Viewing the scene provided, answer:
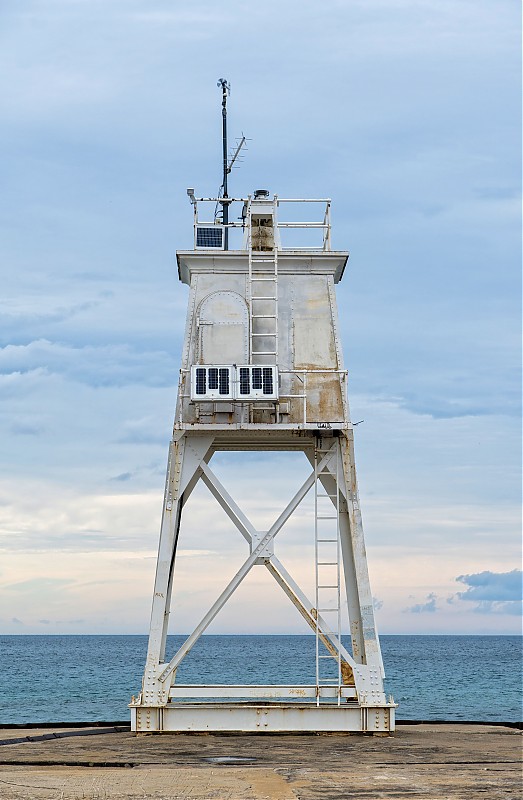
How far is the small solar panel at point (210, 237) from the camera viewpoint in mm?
23984

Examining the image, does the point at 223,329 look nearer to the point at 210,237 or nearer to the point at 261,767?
the point at 210,237

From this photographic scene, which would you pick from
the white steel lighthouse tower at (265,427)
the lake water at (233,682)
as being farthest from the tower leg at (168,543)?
the lake water at (233,682)

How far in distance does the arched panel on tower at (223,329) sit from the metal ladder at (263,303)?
0.20m

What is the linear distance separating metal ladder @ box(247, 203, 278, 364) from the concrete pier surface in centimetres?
787

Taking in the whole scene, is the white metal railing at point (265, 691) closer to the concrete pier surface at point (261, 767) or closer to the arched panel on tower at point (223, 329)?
the concrete pier surface at point (261, 767)

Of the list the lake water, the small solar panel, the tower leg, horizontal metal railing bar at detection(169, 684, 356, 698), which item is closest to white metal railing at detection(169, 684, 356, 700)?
horizontal metal railing bar at detection(169, 684, 356, 698)

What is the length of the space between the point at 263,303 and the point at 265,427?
2837 millimetres

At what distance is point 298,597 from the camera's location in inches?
895

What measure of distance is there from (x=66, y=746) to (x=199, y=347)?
8.37 meters

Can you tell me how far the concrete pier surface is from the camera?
46.6 ft

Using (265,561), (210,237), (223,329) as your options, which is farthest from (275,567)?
(210,237)

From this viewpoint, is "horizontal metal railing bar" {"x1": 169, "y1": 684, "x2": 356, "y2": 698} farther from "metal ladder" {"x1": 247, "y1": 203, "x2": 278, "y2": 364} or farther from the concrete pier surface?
"metal ladder" {"x1": 247, "y1": 203, "x2": 278, "y2": 364}

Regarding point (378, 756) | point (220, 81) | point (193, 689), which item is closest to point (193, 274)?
point (220, 81)

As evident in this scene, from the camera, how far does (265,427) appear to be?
22.4m
